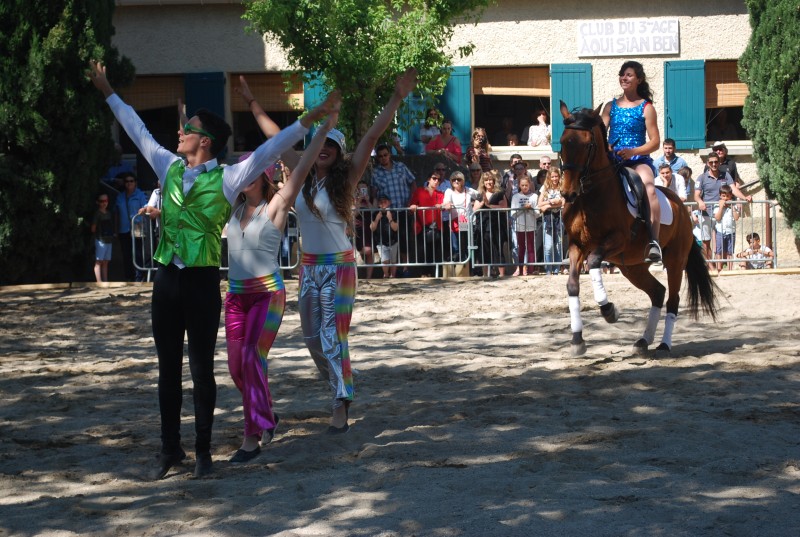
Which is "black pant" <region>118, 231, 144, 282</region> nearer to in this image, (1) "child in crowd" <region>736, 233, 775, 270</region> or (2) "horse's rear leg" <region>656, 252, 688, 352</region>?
(1) "child in crowd" <region>736, 233, 775, 270</region>

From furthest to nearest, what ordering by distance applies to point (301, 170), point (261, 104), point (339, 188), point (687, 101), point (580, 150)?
point (261, 104) < point (687, 101) < point (580, 150) < point (339, 188) < point (301, 170)

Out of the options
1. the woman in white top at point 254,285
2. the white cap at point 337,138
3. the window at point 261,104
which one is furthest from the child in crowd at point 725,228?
the woman in white top at point 254,285

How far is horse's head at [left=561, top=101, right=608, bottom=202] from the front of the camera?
10.2m

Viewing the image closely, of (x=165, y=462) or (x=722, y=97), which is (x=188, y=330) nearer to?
(x=165, y=462)

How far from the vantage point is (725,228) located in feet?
54.0

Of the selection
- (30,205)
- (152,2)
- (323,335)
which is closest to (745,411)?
(323,335)

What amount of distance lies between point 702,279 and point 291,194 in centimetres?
574

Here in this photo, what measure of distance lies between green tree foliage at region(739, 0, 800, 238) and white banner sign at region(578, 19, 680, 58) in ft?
6.32

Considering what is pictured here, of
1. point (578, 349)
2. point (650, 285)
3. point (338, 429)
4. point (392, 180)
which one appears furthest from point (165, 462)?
point (392, 180)

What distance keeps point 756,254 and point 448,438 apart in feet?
33.6

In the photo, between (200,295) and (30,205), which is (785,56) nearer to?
(30,205)

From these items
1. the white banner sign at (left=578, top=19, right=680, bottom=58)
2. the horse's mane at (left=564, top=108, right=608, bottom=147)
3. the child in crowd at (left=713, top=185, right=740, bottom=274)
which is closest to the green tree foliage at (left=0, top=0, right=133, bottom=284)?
the white banner sign at (left=578, top=19, right=680, bottom=58)

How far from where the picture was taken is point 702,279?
11391mm

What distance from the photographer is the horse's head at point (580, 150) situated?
1017 cm
